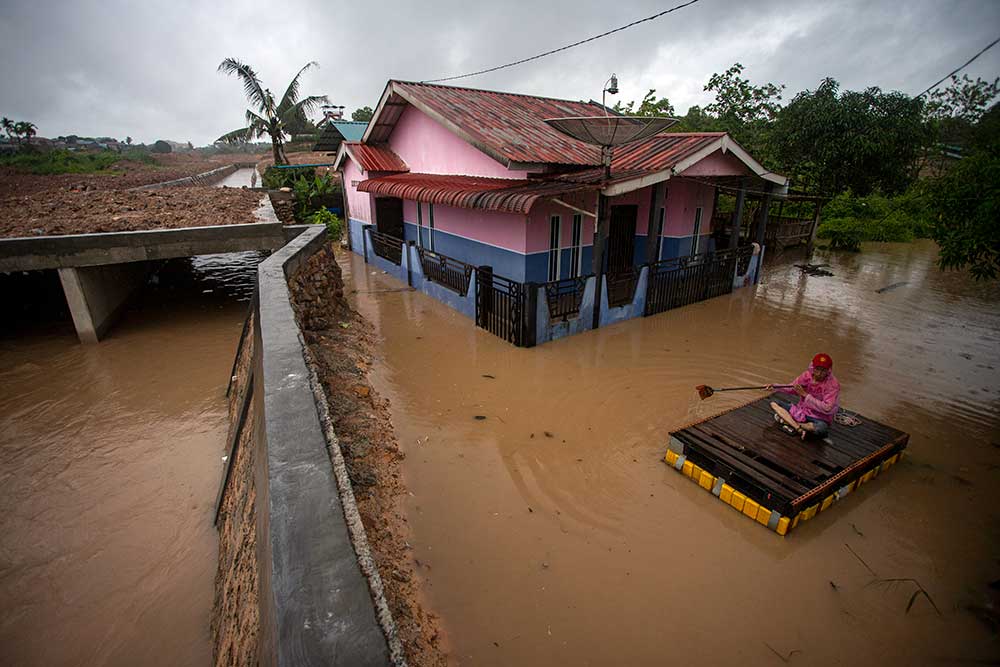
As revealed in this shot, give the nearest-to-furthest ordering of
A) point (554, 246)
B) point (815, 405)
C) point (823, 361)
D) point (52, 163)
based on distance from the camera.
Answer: point (823, 361), point (815, 405), point (554, 246), point (52, 163)

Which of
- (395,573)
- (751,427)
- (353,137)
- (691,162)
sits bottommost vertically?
(395,573)

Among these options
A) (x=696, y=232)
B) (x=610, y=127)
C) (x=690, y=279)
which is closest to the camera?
(x=610, y=127)

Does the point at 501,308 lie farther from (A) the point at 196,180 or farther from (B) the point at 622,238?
(A) the point at 196,180

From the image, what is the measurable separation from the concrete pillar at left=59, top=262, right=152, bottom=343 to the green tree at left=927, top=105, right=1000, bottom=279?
1401 cm

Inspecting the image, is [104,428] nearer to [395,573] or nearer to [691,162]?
[395,573]

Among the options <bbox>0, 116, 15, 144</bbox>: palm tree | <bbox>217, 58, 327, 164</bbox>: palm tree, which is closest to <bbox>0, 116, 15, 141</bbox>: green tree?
<bbox>0, 116, 15, 144</bbox>: palm tree

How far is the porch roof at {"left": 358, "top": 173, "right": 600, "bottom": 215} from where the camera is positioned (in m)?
8.43

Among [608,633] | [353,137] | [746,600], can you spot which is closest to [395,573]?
[608,633]

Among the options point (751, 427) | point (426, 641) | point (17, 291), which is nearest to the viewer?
point (426, 641)

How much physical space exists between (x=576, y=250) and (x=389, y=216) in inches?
319

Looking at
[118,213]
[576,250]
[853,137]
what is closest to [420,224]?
[576,250]

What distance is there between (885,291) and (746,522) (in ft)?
37.9

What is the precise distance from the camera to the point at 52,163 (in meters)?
37.9

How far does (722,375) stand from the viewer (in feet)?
24.5
